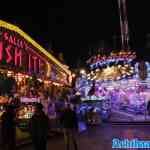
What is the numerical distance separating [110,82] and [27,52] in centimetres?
2811

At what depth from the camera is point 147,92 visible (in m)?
46.0

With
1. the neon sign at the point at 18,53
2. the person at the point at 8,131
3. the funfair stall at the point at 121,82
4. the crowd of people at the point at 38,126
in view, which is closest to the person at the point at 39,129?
the crowd of people at the point at 38,126

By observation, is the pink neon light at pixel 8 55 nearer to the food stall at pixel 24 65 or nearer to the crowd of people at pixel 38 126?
the food stall at pixel 24 65

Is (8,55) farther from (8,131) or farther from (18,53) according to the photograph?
(8,131)

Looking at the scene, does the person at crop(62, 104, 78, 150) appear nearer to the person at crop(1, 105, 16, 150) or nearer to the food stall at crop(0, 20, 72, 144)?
the person at crop(1, 105, 16, 150)

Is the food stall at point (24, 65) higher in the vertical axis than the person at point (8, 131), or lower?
higher

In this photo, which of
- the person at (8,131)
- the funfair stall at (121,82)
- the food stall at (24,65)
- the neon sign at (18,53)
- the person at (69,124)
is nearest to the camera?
the person at (8,131)

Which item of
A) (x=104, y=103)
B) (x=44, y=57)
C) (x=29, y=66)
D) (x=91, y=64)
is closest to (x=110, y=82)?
(x=91, y=64)

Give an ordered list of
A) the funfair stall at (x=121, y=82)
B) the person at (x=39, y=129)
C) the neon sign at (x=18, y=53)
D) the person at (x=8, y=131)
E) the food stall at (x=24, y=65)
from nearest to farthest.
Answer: the person at (x=39, y=129) < the person at (x=8, y=131) < the neon sign at (x=18, y=53) < the food stall at (x=24, y=65) < the funfair stall at (x=121, y=82)

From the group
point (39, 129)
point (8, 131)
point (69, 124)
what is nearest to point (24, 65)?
point (69, 124)

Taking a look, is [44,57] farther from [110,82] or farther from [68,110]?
[110,82]

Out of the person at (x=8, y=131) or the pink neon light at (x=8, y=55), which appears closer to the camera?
the person at (x=8, y=131)

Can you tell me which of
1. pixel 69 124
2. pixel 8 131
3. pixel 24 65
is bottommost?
pixel 8 131

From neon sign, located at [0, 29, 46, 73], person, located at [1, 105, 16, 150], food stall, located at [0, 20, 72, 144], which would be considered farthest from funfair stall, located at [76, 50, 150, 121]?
person, located at [1, 105, 16, 150]
